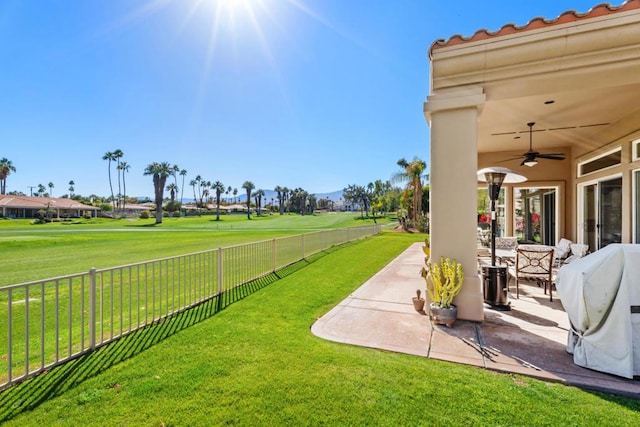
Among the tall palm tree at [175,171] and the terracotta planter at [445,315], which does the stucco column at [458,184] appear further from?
the tall palm tree at [175,171]

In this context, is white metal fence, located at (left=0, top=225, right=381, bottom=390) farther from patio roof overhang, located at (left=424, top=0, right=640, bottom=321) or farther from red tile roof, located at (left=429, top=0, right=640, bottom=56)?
red tile roof, located at (left=429, top=0, right=640, bottom=56)

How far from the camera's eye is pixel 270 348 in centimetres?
305

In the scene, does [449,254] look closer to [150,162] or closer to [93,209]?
[150,162]

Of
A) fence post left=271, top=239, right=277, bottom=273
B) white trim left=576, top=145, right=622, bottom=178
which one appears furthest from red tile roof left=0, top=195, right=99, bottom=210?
white trim left=576, top=145, right=622, bottom=178

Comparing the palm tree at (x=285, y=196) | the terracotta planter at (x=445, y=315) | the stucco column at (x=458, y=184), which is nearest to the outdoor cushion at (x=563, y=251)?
the stucco column at (x=458, y=184)

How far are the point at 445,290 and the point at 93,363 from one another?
414 cm

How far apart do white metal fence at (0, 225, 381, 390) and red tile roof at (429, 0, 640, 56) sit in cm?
508

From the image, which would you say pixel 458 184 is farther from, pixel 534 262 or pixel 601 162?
pixel 601 162

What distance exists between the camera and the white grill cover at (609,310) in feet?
8.27

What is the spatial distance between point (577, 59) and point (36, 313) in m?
8.50

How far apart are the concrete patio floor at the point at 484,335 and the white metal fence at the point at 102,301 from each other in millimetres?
2313

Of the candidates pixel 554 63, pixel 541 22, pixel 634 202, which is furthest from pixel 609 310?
pixel 634 202

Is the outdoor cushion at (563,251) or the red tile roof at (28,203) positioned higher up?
the red tile roof at (28,203)

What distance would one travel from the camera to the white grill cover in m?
2.52
